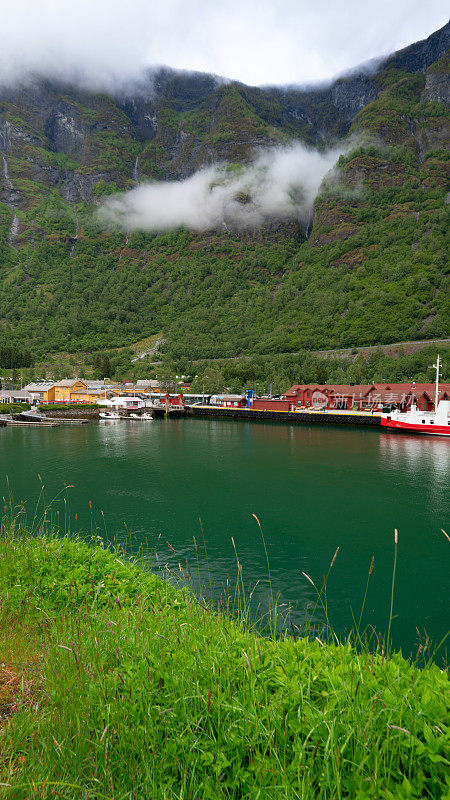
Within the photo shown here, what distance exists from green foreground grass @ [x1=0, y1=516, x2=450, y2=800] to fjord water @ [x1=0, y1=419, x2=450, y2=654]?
11.6 feet

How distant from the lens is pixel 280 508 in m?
23.7

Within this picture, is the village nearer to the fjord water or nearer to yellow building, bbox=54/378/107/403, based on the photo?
yellow building, bbox=54/378/107/403

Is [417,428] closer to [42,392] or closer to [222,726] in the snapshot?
[222,726]

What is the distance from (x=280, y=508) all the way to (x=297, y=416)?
64.7 meters

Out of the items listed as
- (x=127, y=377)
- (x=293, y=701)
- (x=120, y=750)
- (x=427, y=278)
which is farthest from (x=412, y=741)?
(x=427, y=278)

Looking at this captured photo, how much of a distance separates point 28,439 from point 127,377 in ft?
353

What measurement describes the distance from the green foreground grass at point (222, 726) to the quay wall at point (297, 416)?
251 feet

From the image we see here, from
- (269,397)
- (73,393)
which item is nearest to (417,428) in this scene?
(269,397)

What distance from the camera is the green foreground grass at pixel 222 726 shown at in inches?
90.6

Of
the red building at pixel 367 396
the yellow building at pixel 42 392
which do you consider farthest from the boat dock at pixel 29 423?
the red building at pixel 367 396

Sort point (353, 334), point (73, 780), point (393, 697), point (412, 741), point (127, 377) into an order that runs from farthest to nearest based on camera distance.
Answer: point (127, 377) < point (353, 334) < point (393, 697) < point (73, 780) < point (412, 741)

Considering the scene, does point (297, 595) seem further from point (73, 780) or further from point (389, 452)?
point (389, 452)

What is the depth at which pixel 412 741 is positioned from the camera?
2240 millimetres

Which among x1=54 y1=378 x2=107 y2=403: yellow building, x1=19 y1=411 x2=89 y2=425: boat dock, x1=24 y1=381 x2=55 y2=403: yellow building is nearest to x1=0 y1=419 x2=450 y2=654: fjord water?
x1=19 y1=411 x2=89 y2=425: boat dock
